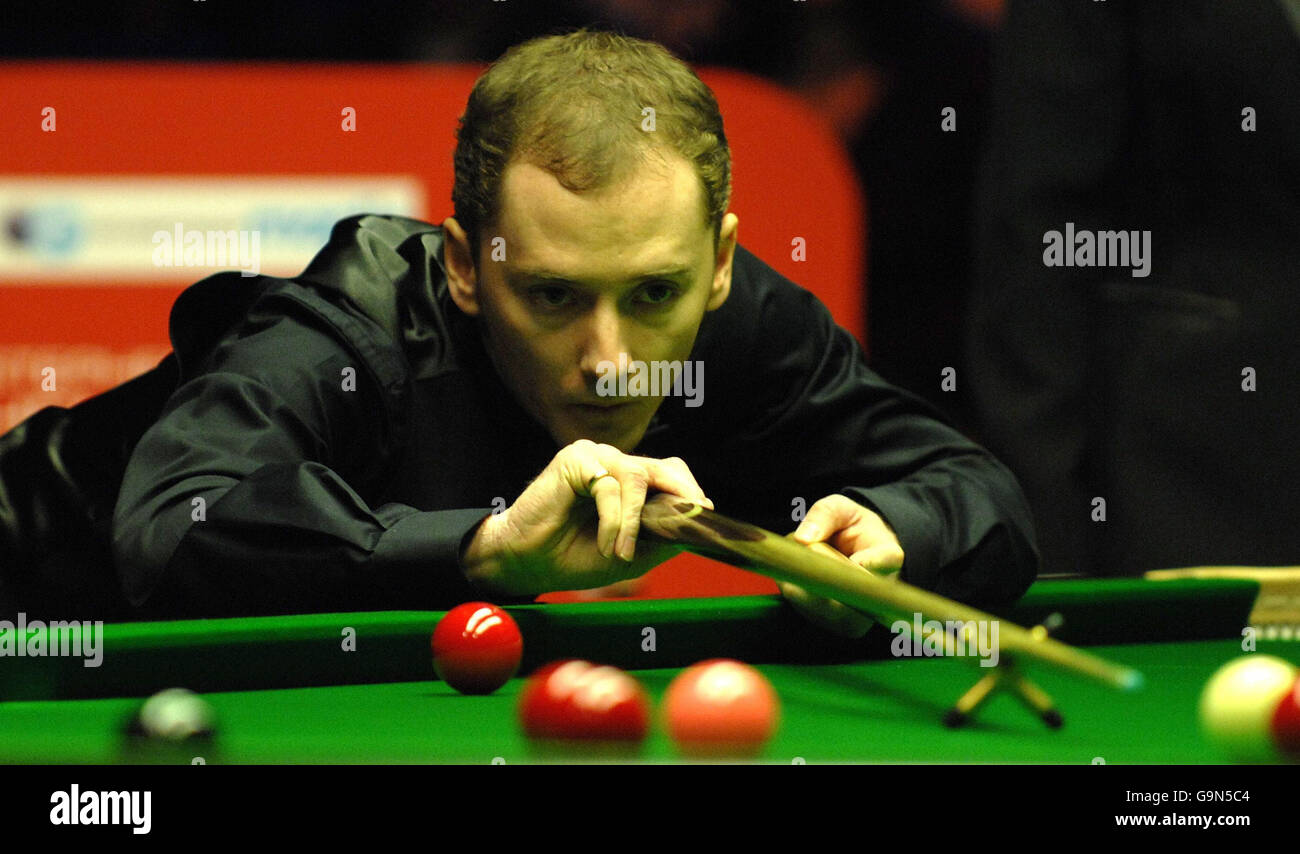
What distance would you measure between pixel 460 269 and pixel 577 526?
0.69 m

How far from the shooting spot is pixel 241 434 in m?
2.38

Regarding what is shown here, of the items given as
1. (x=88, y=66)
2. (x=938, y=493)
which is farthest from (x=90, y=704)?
(x=88, y=66)

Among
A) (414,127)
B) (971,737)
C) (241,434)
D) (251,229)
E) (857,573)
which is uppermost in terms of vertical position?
(414,127)

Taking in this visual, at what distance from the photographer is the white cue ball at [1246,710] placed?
4.92 ft

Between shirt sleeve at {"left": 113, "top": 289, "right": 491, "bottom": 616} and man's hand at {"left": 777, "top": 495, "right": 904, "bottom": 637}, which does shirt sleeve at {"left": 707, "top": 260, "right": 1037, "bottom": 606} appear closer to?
man's hand at {"left": 777, "top": 495, "right": 904, "bottom": 637}

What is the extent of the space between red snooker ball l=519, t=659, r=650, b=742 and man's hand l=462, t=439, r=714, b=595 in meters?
0.49

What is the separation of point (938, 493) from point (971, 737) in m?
1.20

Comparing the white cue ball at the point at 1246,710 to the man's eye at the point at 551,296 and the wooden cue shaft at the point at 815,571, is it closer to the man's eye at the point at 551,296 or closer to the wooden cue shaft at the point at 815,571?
the wooden cue shaft at the point at 815,571

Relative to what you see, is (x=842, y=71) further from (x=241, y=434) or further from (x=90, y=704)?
(x=90, y=704)

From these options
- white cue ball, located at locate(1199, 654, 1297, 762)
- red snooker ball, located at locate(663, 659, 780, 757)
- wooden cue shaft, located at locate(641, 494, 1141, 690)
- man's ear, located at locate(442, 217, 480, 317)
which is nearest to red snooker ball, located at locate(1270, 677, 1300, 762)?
white cue ball, located at locate(1199, 654, 1297, 762)

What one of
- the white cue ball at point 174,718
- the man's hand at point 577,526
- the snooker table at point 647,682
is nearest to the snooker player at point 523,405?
the man's hand at point 577,526

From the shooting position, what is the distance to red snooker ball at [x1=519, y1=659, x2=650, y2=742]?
152 centimetres

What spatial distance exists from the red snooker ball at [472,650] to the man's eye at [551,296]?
725 millimetres
